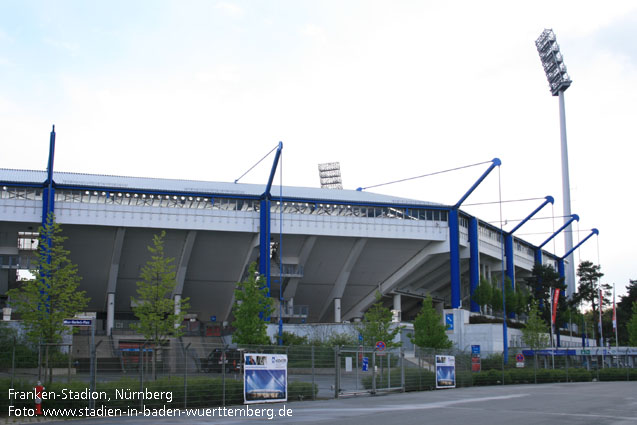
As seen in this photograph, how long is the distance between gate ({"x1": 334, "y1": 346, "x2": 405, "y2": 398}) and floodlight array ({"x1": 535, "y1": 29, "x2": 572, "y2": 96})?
72.2 metres

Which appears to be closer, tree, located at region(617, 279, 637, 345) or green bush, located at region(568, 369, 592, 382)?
green bush, located at region(568, 369, 592, 382)

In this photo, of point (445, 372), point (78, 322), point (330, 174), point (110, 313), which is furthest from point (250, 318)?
point (330, 174)

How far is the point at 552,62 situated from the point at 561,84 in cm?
418

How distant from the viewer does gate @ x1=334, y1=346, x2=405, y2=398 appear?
27312 millimetres

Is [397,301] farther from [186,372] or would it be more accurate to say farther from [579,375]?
[186,372]

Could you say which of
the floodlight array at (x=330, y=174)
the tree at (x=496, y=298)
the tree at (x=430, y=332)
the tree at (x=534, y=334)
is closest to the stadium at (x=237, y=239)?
the tree at (x=496, y=298)

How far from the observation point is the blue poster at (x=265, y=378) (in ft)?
73.2

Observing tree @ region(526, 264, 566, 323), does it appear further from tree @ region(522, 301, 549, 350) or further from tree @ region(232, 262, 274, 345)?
tree @ region(232, 262, 274, 345)

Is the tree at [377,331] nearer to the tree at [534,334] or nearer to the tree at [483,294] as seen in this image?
the tree at [534,334]

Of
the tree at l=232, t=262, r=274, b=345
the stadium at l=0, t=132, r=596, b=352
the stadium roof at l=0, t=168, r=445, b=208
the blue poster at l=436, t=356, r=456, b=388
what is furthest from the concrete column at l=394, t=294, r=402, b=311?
the blue poster at l=436, t=356, r=456, b=388

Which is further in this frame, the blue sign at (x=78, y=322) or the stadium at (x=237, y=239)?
the stadium at (x=237, y=239)

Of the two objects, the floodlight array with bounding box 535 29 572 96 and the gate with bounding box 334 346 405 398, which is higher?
the floodlight array with bounding box 535 29 572 96

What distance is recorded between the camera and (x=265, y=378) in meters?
22.9

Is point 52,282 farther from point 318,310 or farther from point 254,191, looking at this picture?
point 318,310
